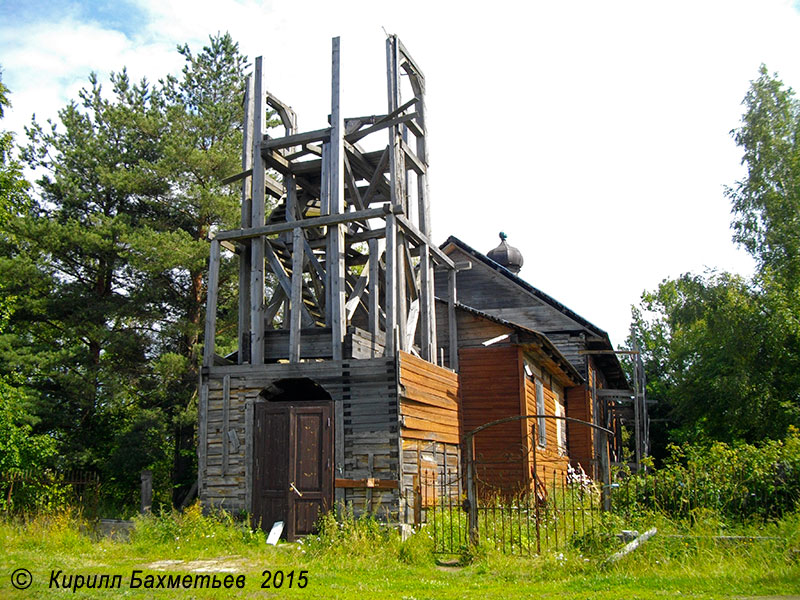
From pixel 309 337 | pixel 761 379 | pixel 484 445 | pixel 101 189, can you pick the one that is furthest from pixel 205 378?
pixel 761 379

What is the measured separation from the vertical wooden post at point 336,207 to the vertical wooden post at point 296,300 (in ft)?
1.89

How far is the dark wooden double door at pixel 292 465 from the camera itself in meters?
12.9

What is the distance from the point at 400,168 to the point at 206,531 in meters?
8.13

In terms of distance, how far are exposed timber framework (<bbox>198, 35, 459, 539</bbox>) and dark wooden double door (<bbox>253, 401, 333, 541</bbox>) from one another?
2cm

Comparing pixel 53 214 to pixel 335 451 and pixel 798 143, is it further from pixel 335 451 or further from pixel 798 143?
pixel 798 143

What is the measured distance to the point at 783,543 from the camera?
8.94m

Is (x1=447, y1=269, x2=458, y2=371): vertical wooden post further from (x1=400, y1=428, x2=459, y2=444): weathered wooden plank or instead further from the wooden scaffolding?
(x1=400, y1=428, x2=459, y2=444): weathered wooden plank

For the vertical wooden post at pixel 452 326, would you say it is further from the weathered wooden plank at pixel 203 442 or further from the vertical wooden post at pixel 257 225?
the weathered wooden plank at pixel 203 442

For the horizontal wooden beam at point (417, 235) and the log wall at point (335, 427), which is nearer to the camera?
the log wall at point (335, 427)

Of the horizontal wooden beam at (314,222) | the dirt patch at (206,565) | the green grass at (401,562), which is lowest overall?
the dirt patch at (206,565)

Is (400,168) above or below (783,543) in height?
above

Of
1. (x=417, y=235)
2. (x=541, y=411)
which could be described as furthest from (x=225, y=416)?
(x=541, y=411)

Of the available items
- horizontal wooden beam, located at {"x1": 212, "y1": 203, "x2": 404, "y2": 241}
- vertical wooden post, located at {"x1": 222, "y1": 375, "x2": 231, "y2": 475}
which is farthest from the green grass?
horizontal wooden beam, located at {"x1": 212, "y1": 203, "x2": 404, "y2": 241}

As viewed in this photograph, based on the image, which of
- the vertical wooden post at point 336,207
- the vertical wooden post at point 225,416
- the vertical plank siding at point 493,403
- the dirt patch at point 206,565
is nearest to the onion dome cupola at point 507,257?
the vertical plank siding at point 493,403
